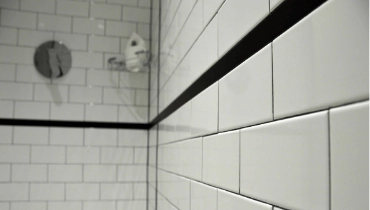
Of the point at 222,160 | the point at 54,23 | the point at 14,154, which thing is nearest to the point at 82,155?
the point at 14,154

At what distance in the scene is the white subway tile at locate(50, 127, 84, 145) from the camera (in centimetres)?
219

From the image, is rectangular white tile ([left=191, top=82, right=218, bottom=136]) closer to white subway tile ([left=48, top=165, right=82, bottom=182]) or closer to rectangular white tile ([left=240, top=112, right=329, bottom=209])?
rectangular white tile ([left=240, top=112, right=329, bottom=209])

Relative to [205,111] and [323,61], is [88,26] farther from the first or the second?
[323,61]

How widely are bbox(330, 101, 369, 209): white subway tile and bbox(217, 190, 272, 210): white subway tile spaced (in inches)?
6.5

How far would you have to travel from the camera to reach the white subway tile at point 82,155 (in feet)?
7.22

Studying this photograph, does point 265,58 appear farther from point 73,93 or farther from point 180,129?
point 73,93

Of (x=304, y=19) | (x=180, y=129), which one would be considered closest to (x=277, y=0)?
(x=304, y=19)

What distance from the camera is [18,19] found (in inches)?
86.4

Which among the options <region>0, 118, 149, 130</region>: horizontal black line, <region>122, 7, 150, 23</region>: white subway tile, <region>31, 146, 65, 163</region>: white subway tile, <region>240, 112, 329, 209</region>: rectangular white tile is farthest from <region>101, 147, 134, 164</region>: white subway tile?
<region>240, 112, 329, 209</region>: rectangular white tile

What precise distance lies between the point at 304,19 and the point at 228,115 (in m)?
0.30

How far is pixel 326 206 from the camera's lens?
366 millimetres

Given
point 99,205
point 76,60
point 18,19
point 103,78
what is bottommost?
point 99,205

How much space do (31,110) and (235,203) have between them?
182cm

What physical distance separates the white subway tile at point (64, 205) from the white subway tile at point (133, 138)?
43cm
